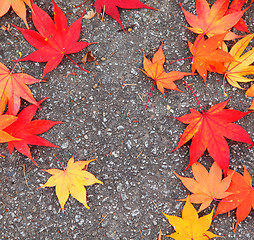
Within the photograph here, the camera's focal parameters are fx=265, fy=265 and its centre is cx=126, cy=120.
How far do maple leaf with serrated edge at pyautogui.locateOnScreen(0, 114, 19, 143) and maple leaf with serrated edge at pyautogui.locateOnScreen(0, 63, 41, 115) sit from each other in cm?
7

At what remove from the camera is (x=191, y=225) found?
1500 mm

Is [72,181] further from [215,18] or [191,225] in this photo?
[215,18]

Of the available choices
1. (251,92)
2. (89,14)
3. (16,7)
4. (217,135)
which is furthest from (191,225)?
(16,7)

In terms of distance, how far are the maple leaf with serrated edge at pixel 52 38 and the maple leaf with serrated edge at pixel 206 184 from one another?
39.8 inches

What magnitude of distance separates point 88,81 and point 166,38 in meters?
0.57

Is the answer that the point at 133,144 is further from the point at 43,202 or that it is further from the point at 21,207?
→ the point at 21,207

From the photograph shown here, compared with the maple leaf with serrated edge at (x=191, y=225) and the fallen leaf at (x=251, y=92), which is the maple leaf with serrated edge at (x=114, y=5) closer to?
the fallen leaf at (x=251, y=92)

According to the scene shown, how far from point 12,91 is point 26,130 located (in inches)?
9.3

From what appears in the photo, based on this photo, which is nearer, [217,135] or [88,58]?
[217,135]

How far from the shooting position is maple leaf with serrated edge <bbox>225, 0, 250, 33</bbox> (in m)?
1.61

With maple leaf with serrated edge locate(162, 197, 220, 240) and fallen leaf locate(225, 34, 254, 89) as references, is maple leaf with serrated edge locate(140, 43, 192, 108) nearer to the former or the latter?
fallen leaf locate(225, 34, 254, 89)

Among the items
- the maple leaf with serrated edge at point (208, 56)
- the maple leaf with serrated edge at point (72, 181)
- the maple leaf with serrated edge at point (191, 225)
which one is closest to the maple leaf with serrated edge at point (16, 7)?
the maple leaf with serrated edge at point (72, 181)

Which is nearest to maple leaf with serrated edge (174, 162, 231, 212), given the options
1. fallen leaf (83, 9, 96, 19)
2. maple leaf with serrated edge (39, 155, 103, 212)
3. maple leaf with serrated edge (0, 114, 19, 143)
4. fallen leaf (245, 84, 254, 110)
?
fallen leaf (245, 84, 254, 110)

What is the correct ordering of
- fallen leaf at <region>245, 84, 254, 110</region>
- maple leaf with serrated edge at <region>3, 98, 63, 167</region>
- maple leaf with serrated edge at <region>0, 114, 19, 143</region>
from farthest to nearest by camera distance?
fallen leaf at <region>245, 84, 254, 110</region> < maple leaf with serrated edge at <region>3, 98, 63, 167</region> < maple leaf with serrated edge at <region>0, 114, 19, 143</region>
